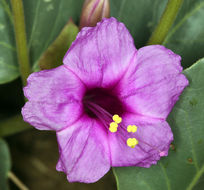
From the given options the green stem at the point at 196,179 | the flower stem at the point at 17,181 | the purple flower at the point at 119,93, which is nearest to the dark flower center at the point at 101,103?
the purple flower at the point at 119,93

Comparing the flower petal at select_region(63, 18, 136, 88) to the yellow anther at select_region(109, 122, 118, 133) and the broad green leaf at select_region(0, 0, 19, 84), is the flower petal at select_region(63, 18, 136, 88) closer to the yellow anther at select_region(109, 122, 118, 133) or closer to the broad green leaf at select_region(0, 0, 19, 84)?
the yellow anther at select_region(109, 122, 118, 133)

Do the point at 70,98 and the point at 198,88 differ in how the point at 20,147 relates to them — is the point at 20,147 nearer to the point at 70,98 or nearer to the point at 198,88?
the point at 70,98

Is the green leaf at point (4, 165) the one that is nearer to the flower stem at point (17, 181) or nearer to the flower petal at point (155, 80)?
the flower stem at point (17, 181)

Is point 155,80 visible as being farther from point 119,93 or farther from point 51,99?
point 51,99

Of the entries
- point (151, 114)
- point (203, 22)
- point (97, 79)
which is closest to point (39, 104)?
point (97, 79)

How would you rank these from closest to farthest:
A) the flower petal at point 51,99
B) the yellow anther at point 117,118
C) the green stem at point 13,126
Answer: the flower petal at point 51,99 < the yellow anther at point 117,118 < the green stem at point 13,126

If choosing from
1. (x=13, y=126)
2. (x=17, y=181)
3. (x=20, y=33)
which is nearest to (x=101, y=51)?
(x=20, y=33)

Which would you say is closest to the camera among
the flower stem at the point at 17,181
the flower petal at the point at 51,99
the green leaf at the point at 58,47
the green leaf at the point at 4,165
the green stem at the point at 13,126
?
the flower petal at the point at 51,99
